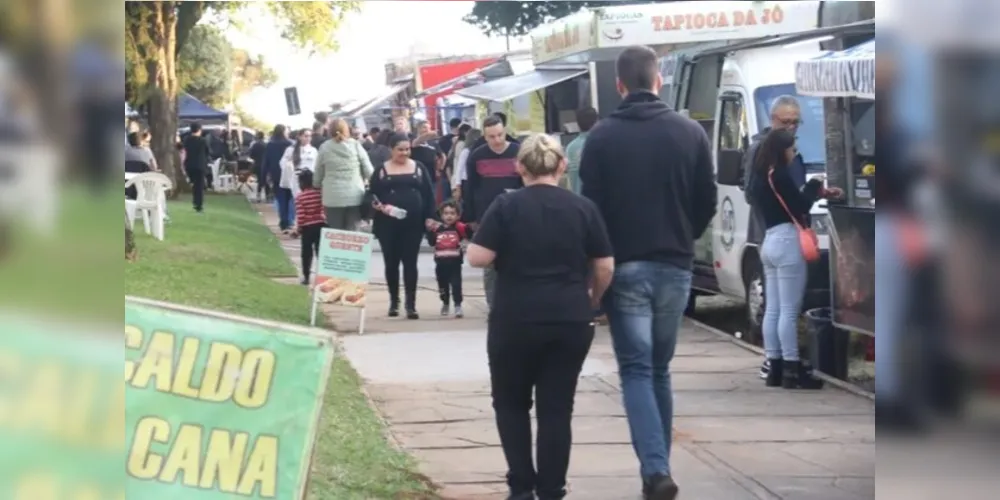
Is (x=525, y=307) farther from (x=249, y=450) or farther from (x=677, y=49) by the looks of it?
(x=677, y=49)

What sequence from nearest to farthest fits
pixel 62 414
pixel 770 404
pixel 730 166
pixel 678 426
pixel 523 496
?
pixel 62 414, pixel 523 496, pixel 678 426, pixel 770 404, pixel 730 166

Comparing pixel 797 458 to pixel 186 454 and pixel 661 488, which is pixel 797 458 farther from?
pixel 186 454

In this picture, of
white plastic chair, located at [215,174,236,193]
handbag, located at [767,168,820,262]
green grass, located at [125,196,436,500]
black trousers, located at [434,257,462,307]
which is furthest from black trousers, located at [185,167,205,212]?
handbag, located at [767,168,820,262]

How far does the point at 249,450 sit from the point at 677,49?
430 inches

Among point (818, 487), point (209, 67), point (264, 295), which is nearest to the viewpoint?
point (818, 487)

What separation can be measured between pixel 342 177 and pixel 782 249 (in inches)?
214

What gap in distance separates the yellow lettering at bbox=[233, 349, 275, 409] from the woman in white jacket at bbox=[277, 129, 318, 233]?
16287mm

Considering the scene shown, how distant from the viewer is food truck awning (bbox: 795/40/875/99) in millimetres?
8250

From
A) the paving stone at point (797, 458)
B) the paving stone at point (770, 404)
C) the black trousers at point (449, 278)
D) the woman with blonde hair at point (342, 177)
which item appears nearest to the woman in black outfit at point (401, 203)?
the black trousers at point (449, 278)

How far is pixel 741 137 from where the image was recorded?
12.1m

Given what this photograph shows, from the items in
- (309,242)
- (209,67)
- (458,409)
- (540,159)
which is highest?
(209,67)

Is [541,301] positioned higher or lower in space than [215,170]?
higher

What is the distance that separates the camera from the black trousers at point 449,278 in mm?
12883

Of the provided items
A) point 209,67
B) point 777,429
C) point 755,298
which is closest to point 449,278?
point 755,298
